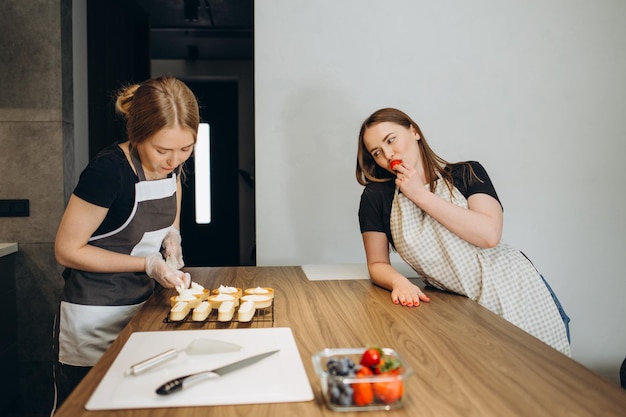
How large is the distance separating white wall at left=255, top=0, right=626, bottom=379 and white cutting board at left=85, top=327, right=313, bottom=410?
4.53 feet

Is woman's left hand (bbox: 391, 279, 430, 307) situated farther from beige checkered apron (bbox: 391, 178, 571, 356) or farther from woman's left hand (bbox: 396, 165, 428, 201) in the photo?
woman's left hand (bbox: 396, 165, 428, 201)

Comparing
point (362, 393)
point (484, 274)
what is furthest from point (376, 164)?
point (362, 393)

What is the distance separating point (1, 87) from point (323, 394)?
91.1 inches

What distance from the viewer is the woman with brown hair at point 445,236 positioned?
4.65 ft

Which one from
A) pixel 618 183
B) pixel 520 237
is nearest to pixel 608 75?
pixel 618 183

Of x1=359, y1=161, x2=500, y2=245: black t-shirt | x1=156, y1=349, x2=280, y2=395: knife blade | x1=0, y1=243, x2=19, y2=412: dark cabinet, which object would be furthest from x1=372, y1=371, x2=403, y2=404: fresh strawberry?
x1=0, y1=243, x2=19, y2=412: dark cabinet

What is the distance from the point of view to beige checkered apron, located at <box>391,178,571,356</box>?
1.42 metres

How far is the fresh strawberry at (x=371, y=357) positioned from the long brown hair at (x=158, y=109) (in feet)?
2.78

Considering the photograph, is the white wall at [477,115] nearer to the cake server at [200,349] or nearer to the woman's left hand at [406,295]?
the woman's left hand at [406,295]

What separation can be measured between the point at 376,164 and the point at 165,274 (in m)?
0.80

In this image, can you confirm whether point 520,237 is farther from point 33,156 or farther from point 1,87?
point 1,87

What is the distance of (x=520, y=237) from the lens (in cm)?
240

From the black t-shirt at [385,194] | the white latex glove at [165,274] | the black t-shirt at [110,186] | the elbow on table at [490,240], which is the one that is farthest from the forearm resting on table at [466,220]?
the black t-shirt at [110,186]

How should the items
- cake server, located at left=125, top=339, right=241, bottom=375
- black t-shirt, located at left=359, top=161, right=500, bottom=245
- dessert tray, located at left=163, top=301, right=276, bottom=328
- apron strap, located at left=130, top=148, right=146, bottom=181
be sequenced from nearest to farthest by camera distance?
cake server, located at left=125, top=339, right=241, bottom=375
dessert tray, located at left=163, top=301, right=276, bottom=328
apron strap, located at left=130, top=148, right=146, bottom=181
black t-shirt, located at left=359, top=161, right=500, bottom=245
